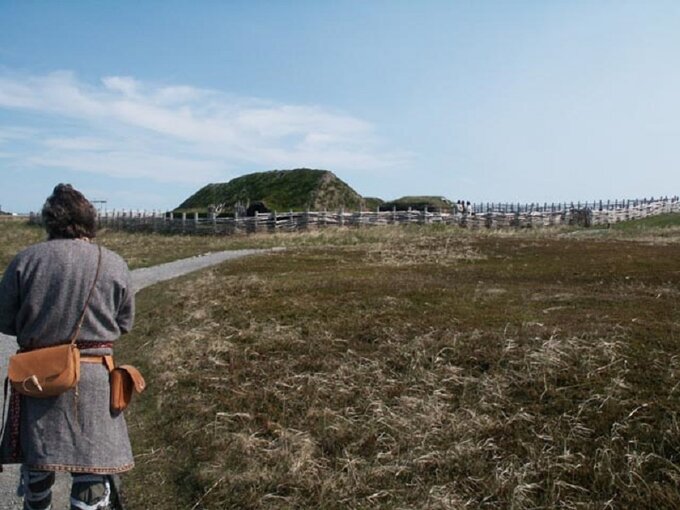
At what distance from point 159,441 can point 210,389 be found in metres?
1.26

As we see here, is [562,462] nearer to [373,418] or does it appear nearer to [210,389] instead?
[373,418]

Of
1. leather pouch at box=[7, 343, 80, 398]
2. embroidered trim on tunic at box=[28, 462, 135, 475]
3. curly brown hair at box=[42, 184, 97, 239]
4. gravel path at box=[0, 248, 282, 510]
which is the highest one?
curly brown hair at box=[42, 184, 97, 239]

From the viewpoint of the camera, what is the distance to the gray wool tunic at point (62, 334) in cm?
358

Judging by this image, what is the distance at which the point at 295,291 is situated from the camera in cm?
1291

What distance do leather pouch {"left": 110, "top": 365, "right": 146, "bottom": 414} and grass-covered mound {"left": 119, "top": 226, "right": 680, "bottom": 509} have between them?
155 centimetres

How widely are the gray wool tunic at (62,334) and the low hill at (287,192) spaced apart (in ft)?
130

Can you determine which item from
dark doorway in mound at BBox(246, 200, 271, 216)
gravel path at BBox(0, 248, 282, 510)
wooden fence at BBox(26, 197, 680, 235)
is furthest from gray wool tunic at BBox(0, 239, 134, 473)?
dark doorway in mound at BBox(246, 200, 271, 216)

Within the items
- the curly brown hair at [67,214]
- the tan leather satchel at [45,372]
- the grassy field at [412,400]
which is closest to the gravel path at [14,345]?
the grassy field at [412,400]

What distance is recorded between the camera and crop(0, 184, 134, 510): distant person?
11.7ft

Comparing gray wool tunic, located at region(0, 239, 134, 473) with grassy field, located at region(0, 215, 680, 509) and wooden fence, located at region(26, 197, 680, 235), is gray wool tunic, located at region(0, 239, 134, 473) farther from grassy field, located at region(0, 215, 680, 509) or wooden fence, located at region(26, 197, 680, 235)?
wooden fence, located at region(26, 197, 680, 235)

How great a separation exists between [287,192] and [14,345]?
135 feet

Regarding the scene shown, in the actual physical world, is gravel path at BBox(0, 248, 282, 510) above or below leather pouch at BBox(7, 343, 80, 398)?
below

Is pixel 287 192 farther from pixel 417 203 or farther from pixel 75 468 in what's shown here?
pixel 75 468

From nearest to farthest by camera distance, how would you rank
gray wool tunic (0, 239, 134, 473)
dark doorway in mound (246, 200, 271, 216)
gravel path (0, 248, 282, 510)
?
gray wool tunic (0, 239, 134, 473)
gravel path (0, 248, 282, 510)
dark doorway in mound (246, 200, 271, 216)
